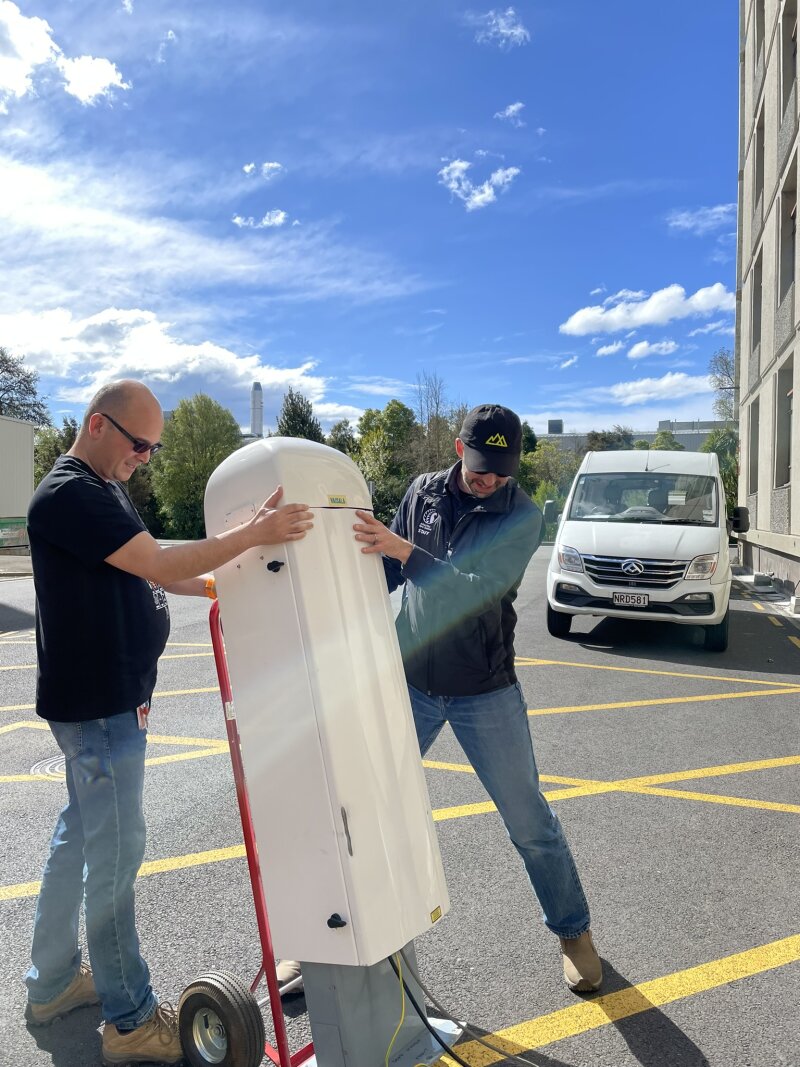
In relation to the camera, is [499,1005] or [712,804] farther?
[712,804]

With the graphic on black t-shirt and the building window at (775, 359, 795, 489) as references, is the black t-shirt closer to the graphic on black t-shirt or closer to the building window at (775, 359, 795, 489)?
the graphic on black t-shirt

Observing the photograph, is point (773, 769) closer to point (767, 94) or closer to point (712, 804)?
point (712, 804)

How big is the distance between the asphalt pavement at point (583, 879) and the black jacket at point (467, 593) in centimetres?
85

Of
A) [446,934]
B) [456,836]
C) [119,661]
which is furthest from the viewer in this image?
[456,836]

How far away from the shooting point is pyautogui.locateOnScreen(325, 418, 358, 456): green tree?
58.3 m

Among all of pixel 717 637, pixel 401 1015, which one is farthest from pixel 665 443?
pixel 401 1015

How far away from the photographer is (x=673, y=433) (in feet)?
310

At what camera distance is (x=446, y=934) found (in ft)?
10.3

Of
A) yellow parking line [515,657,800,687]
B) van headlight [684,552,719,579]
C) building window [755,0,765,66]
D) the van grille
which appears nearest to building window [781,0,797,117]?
building window [755,0,765,66]

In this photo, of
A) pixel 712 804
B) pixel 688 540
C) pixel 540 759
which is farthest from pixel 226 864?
pixel 688 540

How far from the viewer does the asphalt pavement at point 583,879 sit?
2570 millimetres

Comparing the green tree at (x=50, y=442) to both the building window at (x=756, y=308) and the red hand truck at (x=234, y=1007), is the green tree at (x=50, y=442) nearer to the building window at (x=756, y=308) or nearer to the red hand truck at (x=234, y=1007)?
the building window at (x=756, y=308)

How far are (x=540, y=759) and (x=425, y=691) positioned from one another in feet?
9.06

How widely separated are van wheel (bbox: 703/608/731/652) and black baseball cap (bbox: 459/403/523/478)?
23.2 feet
